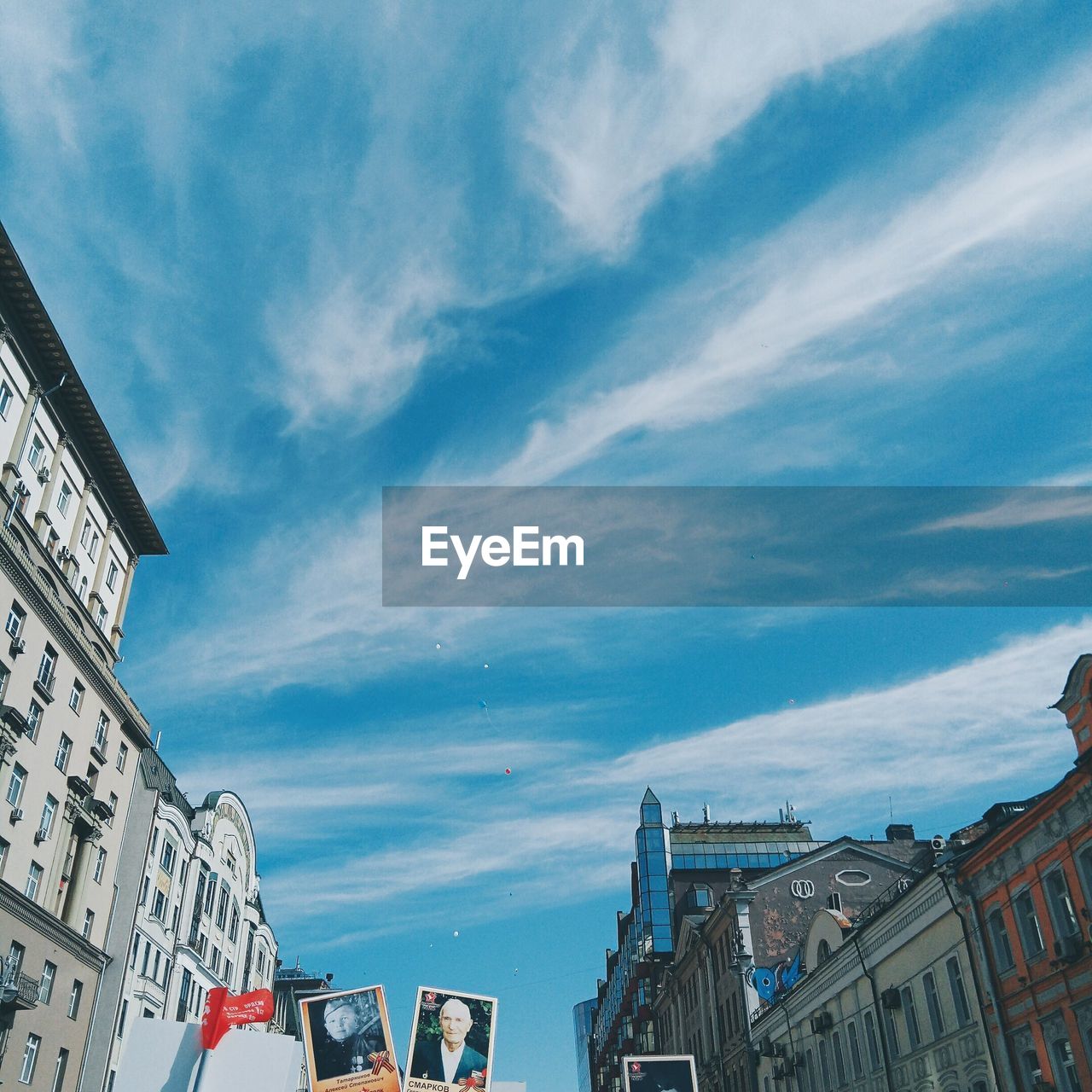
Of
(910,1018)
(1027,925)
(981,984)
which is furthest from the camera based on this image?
(910,1018)

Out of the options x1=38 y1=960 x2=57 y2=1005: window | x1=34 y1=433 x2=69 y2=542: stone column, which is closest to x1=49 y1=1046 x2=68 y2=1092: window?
x1=38 y1=960 x2=57 y2=1005: window

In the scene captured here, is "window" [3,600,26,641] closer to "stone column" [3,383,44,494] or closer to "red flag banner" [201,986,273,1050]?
"stone column" [3,383,44,494]

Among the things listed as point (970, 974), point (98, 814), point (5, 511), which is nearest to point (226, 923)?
point (98, 814)

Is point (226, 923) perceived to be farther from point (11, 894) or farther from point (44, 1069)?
point (11, 894)

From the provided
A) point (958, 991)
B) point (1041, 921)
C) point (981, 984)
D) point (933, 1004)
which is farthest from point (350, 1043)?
point (933, 1004)

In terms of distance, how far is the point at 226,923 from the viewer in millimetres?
63500

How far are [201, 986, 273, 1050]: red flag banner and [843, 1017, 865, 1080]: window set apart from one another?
77.2 feet

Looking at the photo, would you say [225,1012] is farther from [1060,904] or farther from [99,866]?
[99,866]

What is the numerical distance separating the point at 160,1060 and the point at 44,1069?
31.2 m

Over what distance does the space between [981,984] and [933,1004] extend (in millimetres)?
3393

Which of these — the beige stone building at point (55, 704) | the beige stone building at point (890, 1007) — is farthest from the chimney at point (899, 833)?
the beige stone building at point (55, 704)

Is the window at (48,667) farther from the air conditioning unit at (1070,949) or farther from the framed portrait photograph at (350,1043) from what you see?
the air conditioning unit at (1070,949)

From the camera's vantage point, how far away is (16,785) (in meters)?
36.7

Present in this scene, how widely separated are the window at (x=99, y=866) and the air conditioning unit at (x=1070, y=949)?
1470 inches
